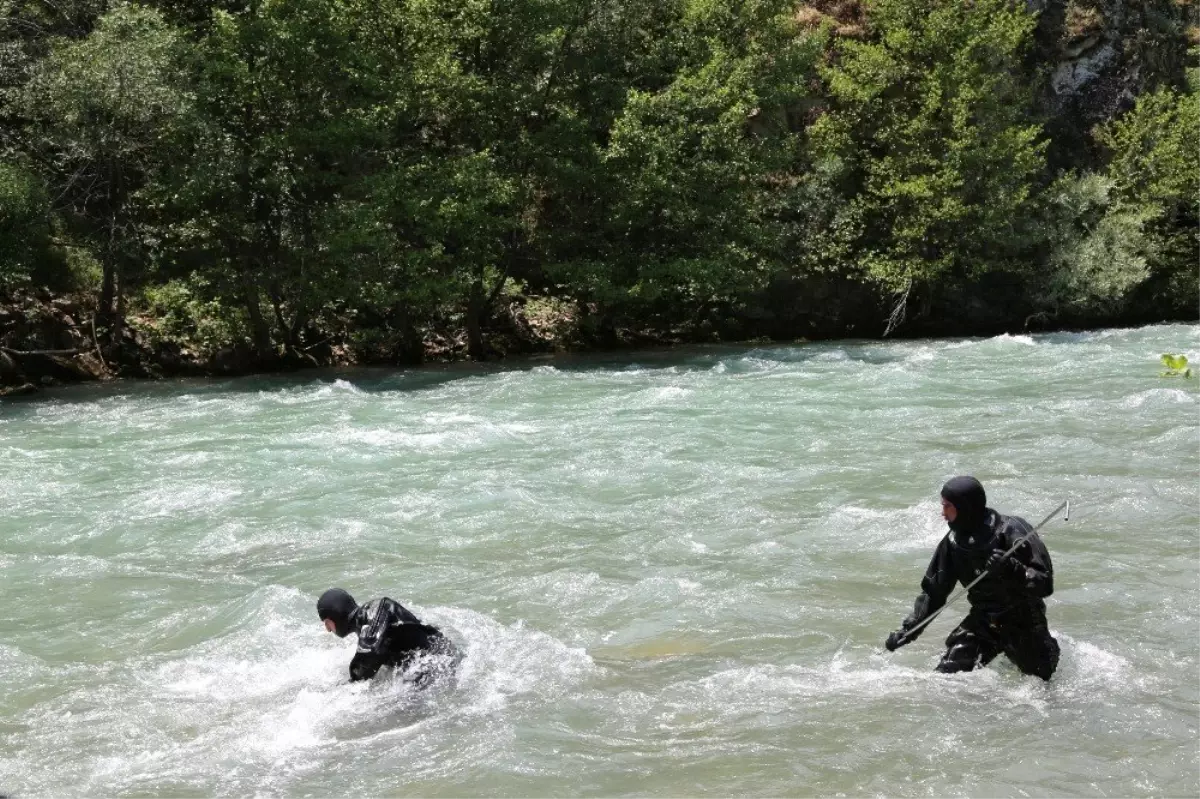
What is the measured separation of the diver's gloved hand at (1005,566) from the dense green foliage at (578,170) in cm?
2034

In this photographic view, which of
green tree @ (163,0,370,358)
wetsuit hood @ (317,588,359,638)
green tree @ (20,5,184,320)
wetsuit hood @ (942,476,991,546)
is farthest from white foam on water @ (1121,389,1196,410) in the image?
green tree @ (20,5,184,320)

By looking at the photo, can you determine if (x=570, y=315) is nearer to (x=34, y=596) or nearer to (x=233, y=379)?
(x=233, y=379)

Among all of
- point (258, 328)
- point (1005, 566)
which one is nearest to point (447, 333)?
point (258, 328)

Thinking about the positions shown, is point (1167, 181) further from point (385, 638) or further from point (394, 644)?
point (385, 638)

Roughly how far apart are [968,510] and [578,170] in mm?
21699

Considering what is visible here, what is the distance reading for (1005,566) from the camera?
6559 mm

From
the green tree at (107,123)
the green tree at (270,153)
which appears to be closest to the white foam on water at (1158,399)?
the green tree at (270,153)

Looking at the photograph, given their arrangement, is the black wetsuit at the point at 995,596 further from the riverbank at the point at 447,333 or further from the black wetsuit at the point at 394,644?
the riverbank at the point at 447,333

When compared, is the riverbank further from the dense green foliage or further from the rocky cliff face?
the rocky cliff face

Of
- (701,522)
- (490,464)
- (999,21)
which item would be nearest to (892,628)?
(701,522)

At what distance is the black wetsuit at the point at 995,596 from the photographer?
6582mm

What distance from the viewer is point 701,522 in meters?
11.6

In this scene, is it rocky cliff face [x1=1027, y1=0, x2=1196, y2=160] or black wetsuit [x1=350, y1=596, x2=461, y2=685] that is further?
rocky cliff face [x1=1027, y1=0, x2=1196, y2=160]

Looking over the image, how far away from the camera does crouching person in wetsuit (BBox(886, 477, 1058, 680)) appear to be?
655cm
